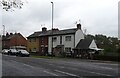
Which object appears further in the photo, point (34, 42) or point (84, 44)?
point (34, 42)

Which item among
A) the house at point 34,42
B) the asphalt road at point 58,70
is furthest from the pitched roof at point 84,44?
the asphalt road at point 58,70

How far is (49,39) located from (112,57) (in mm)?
31090

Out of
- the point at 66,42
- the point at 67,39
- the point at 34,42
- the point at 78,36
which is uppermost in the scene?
the point at 78,36

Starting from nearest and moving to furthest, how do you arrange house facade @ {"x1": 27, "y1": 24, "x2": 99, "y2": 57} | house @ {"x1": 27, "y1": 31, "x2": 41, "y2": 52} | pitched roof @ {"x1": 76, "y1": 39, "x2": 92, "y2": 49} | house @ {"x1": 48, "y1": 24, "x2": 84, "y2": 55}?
house facade @ {"x1": 27, "y1": 24, "x2": 99, "y2": 57}, pitched roof @ {"x1": 76, "y1": 39, "x2": 92, "y2": 49}, house @ {"x1": 48, "y1": 24, "x2": 84, "y2": 55}, house @ {"x1": 27, "y1": 31, "x2": 41, "y2": 52}

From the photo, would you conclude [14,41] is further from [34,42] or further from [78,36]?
[78,36]

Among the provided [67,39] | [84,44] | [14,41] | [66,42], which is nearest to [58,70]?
[84,44]

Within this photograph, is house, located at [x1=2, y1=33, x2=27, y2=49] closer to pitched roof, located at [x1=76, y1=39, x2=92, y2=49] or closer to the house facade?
the house facade

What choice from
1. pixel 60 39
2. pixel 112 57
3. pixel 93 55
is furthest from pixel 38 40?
pixel 112 57

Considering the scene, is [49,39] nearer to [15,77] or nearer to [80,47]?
[80,47]

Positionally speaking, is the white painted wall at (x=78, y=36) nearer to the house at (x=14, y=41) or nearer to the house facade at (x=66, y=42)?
the house facade at (x=66, y=42)

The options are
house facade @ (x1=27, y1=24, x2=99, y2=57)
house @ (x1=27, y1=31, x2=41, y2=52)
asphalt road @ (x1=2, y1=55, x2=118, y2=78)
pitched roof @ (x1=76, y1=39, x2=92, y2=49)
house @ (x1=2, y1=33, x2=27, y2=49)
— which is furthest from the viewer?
house @ (x1=2, y1=33, x2=27, y2=49)

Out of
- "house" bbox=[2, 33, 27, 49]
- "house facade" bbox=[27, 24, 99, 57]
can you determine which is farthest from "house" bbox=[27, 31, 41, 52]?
"house" bbox=[2, 33, 27, 49]

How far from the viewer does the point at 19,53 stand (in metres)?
60.5

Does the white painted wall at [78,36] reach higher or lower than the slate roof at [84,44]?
higher
